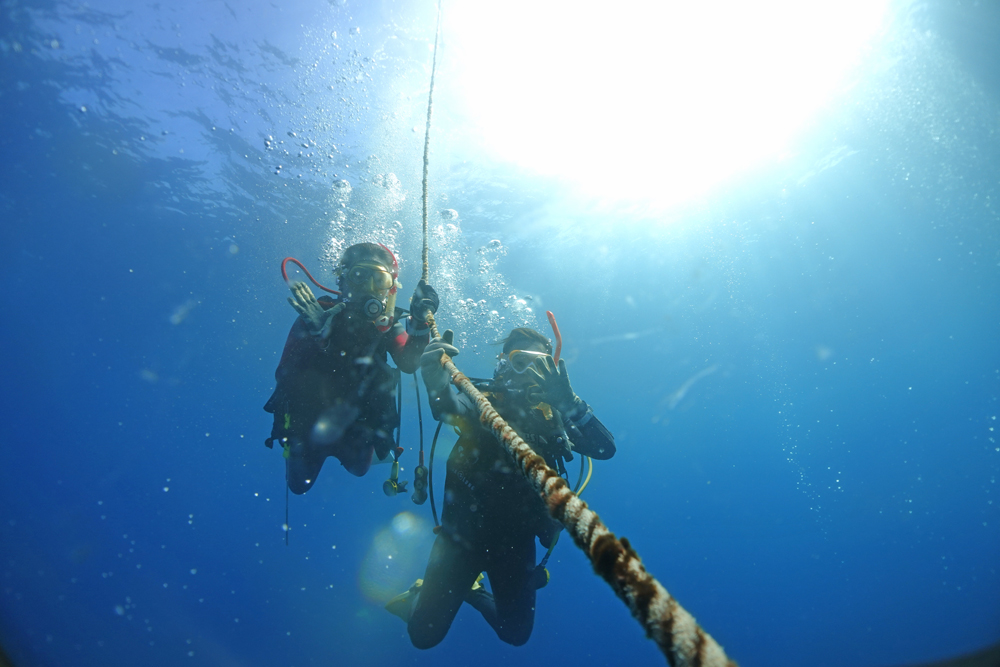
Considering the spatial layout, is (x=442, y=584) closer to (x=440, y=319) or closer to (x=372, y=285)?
(x=372, y=285)

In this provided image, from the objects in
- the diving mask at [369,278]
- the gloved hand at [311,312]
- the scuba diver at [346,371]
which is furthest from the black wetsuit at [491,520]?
the diving mask at [369,278]

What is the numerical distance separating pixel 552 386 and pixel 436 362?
1.33 m

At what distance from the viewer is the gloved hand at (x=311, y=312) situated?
4.19 metres

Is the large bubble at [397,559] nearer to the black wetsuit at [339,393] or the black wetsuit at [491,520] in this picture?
the black wetsuit at [491,520]

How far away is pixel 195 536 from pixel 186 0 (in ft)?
210

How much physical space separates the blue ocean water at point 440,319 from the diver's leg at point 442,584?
457 centimetres

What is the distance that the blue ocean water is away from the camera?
9.81 metres

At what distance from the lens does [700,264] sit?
19.5 metres

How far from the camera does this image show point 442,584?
4262mm

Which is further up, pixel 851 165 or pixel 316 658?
pixel 851 165

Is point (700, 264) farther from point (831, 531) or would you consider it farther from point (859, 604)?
point (831, 531)

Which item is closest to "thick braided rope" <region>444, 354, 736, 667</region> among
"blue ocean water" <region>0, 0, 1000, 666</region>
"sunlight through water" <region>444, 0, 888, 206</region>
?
"blue ocean water" <region>0, 0, 1000, 666</region>

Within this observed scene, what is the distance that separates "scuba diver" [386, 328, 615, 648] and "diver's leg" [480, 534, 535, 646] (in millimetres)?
12

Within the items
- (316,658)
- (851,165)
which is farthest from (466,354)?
(316,658)
